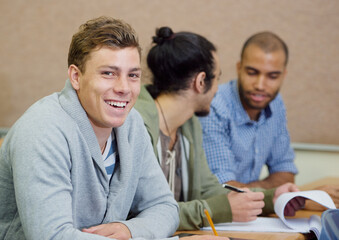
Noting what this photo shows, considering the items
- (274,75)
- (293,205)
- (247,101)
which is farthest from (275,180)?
(293,205)

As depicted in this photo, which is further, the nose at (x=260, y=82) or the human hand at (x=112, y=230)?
the nose at (x=260, y=82)

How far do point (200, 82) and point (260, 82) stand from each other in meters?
0.65

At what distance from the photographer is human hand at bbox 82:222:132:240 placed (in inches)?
52.7

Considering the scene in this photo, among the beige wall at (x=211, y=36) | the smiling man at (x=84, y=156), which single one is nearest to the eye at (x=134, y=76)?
the smiling man at (x=84, y=156)

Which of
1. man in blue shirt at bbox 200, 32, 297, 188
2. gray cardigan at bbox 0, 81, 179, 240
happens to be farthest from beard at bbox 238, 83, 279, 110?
gray cardigan at bbox 0, 81, 179, 240

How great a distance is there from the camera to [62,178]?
4.03 ft

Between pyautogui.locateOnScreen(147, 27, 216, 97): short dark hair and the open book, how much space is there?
2.04 feet

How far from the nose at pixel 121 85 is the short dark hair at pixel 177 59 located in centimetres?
74

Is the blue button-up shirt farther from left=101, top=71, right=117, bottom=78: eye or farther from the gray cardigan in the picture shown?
left=101, top=71, right=117, bottom=78: eye

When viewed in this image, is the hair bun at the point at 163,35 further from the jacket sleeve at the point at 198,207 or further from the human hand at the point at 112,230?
the human hand at the point at 112,230

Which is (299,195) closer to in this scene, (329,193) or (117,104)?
(329,193)

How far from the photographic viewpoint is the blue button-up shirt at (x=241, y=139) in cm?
242

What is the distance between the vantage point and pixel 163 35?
2.08 meters

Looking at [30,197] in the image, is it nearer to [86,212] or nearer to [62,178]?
[62,178]
